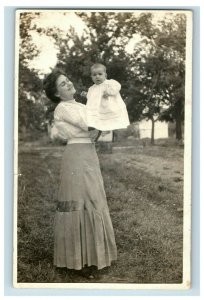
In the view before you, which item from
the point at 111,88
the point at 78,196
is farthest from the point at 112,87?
the point at 78,196

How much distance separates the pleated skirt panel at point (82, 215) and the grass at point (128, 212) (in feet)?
0.14

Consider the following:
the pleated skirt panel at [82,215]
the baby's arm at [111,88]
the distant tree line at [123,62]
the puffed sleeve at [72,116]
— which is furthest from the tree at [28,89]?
the baby's arm at [111,88]

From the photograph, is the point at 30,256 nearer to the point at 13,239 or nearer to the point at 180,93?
the point at 13,239

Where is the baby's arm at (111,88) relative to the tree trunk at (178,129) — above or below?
above

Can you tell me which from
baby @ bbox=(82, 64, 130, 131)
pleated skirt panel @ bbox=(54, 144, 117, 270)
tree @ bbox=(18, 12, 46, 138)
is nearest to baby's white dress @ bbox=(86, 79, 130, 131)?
baby @ bbox=(82, 64, 130, 131)

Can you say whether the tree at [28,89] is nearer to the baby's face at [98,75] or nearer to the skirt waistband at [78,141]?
the skirt waistband at [78,141]

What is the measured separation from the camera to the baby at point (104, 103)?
245 centimetres

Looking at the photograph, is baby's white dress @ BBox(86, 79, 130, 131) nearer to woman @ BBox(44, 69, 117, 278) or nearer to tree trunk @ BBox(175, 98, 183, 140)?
woman @ BBox(44, 69, 117, 278)

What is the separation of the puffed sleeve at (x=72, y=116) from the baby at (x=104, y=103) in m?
0.04

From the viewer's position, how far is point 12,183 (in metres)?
2.51

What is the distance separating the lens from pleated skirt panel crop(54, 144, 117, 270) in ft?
8.07

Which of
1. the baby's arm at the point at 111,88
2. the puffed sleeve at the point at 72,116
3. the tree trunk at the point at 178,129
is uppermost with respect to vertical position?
the baby's arm at the point at 111,88

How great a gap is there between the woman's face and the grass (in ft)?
0.94
